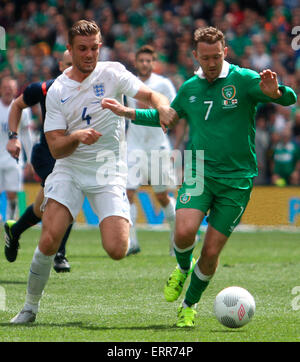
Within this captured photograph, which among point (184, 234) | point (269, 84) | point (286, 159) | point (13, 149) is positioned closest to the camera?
point (269, 84)

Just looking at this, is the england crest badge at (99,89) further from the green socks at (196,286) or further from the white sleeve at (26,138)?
the white sleeve at (26,138)

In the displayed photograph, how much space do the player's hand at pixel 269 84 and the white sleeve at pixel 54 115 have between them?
163 cm

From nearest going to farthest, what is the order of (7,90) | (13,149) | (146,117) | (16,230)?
(146,117) → (13,149) → (16,230) → (7,90)

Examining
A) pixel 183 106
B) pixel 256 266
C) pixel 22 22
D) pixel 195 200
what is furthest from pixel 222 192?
pixel 22 22

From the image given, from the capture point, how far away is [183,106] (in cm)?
646

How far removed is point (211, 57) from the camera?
6180 millimetres

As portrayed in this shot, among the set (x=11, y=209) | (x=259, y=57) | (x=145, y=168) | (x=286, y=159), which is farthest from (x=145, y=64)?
(x=259, y=57)

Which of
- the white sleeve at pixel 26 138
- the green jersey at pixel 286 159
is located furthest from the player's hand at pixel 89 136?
the green jersey at pixel 286 159

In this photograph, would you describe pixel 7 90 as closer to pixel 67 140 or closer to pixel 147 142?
pixel 147 142

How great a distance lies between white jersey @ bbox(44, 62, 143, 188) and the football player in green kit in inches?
13.9

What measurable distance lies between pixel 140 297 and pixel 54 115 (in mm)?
2257

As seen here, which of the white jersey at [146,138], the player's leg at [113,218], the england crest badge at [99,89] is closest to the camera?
the player's leg at [113,218]

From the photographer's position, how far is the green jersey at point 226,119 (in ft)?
20.6

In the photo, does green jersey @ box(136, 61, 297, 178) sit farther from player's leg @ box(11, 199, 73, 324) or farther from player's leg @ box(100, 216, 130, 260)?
player's leg @ box(11, 199, 73, 324)
